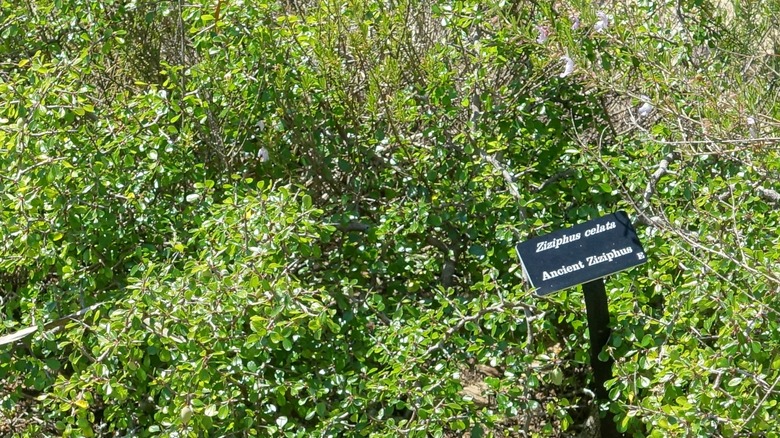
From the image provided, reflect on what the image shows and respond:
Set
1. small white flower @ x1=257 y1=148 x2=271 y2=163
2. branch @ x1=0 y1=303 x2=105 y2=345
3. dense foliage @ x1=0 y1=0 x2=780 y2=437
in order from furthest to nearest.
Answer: small white flower @ x1=257 y1=148 x2=271 y2=163 → branch @ x1=0 y1=303 x2=105 y2=345 → dense foliage @ x1=0 y1=0 x2=780 y2=437

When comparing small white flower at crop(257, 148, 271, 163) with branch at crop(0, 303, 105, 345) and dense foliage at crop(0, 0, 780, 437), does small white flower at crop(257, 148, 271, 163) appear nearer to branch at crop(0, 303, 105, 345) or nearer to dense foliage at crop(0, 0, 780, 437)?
dense foliage at crop(0, 0, 780, 437)

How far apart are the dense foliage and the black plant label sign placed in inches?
3.5

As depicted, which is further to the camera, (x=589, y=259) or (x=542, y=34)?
(x=542, y=34)

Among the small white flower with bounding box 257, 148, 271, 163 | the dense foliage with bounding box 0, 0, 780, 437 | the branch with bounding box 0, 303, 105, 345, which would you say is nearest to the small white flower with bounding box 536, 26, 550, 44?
the dense foliage with bounding box 0, 0, 780, 437

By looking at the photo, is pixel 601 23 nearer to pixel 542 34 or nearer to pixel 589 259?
pixel 542 34

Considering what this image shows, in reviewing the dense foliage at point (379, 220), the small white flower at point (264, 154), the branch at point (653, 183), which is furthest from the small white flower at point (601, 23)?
the small white flower at point (264, 154)

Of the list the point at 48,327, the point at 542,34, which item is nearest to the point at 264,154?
the point at 48,327

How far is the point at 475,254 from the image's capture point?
3641mm

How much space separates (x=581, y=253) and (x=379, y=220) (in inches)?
33.3

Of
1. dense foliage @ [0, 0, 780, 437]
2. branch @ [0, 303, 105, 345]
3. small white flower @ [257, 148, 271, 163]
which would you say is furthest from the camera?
small white flower @ [257, 148, 271, 163]

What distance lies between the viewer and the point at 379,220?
3.77m

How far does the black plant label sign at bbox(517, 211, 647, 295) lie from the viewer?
316cm

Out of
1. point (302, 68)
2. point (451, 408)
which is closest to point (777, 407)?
point (451, 408)

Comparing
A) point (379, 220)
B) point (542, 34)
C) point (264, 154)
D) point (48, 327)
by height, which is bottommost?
point (48, 327)
